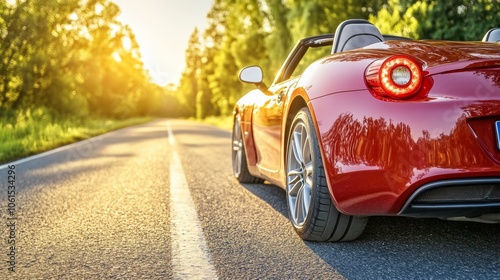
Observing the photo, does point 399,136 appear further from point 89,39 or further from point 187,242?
point 89,39

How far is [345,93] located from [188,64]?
85.1 m

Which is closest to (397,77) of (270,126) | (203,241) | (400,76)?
(400,76)

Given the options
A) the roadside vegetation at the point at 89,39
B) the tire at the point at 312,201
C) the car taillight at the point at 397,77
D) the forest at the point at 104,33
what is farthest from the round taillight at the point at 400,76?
the forest at the point at 104,33

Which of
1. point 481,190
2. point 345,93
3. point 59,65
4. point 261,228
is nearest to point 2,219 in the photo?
point 261,228

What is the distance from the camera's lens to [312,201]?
304cm

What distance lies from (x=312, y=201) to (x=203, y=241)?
0.66 meters

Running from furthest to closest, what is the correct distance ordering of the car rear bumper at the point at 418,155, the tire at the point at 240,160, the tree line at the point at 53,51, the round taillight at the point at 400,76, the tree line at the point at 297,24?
the tree line at the point at 53,51 < the tree line at the point at 297,24 < the tire at the point at 240,160 < the round taillight at the point at 400,76 < the car rear bumper at the point at 418,155

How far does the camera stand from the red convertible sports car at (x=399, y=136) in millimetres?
2465

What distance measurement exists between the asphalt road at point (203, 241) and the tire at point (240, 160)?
38 cm

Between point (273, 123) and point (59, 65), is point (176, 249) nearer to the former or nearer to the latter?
point (273, 123)

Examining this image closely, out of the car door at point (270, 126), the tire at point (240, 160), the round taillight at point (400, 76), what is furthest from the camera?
the tire at point (240, 160)

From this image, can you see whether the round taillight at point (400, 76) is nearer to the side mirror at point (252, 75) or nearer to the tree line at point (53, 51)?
the side mirror at point (252, 75)

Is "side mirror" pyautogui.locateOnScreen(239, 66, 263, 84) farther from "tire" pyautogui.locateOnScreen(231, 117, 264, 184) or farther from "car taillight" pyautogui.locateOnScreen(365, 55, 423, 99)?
"car taillight" pyautogui.locateOnScreen(365, 55, 423, 99)

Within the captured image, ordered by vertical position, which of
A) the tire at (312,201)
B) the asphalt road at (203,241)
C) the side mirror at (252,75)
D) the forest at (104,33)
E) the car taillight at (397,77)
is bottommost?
the asphalt road at (203,241)
